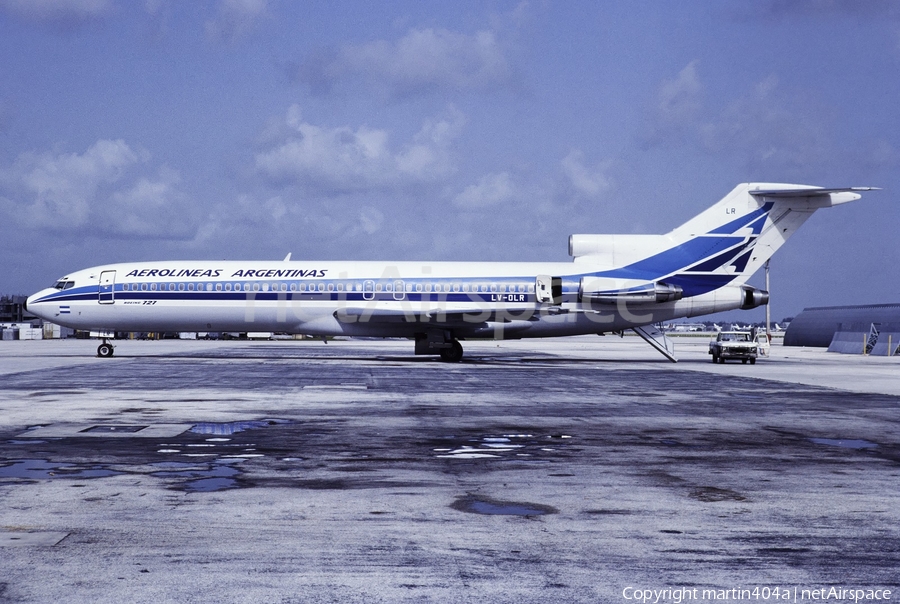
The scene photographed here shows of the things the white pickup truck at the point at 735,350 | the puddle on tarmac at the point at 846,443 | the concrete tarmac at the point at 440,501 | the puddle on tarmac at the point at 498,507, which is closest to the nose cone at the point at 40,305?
the concrete tarmac at the point at 440,501

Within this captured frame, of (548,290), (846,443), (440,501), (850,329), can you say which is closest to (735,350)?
(548,290)

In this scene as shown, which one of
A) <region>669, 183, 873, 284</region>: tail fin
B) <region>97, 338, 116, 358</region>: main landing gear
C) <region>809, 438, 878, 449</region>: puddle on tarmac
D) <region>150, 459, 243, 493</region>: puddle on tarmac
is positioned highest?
<region>669, 183, 873, 284</region>: tail fin

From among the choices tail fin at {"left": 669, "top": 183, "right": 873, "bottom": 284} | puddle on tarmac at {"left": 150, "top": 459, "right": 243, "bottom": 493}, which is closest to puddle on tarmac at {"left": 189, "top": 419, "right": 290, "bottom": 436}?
puddle on tarmac at {"left": 150, "top": 459, "right": 243, "bottom": 493}

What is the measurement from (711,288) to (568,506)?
3510 centimetres

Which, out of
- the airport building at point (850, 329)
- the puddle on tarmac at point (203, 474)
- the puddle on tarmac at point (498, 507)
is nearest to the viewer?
the puddle on tarmac at point (498, 507)

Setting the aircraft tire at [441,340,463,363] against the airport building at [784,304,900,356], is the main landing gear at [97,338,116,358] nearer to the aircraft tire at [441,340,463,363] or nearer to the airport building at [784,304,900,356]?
the aircraft tire at [441,340,463,363]

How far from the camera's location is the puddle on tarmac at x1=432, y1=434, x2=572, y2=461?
1239 centimetres

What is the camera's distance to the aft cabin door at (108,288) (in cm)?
4153

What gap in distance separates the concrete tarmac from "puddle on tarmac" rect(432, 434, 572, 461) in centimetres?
9

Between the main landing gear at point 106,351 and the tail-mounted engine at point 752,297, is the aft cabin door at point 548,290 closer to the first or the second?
the tail-mounted engine at point 752,297

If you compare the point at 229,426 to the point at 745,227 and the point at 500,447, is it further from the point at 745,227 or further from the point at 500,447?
the point at 745,227

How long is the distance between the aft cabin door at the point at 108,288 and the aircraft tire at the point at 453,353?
1534 centimetres

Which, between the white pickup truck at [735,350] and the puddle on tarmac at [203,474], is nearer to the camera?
the puddle on tarmac at [203,474]

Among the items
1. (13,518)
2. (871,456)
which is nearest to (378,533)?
(13,518)
